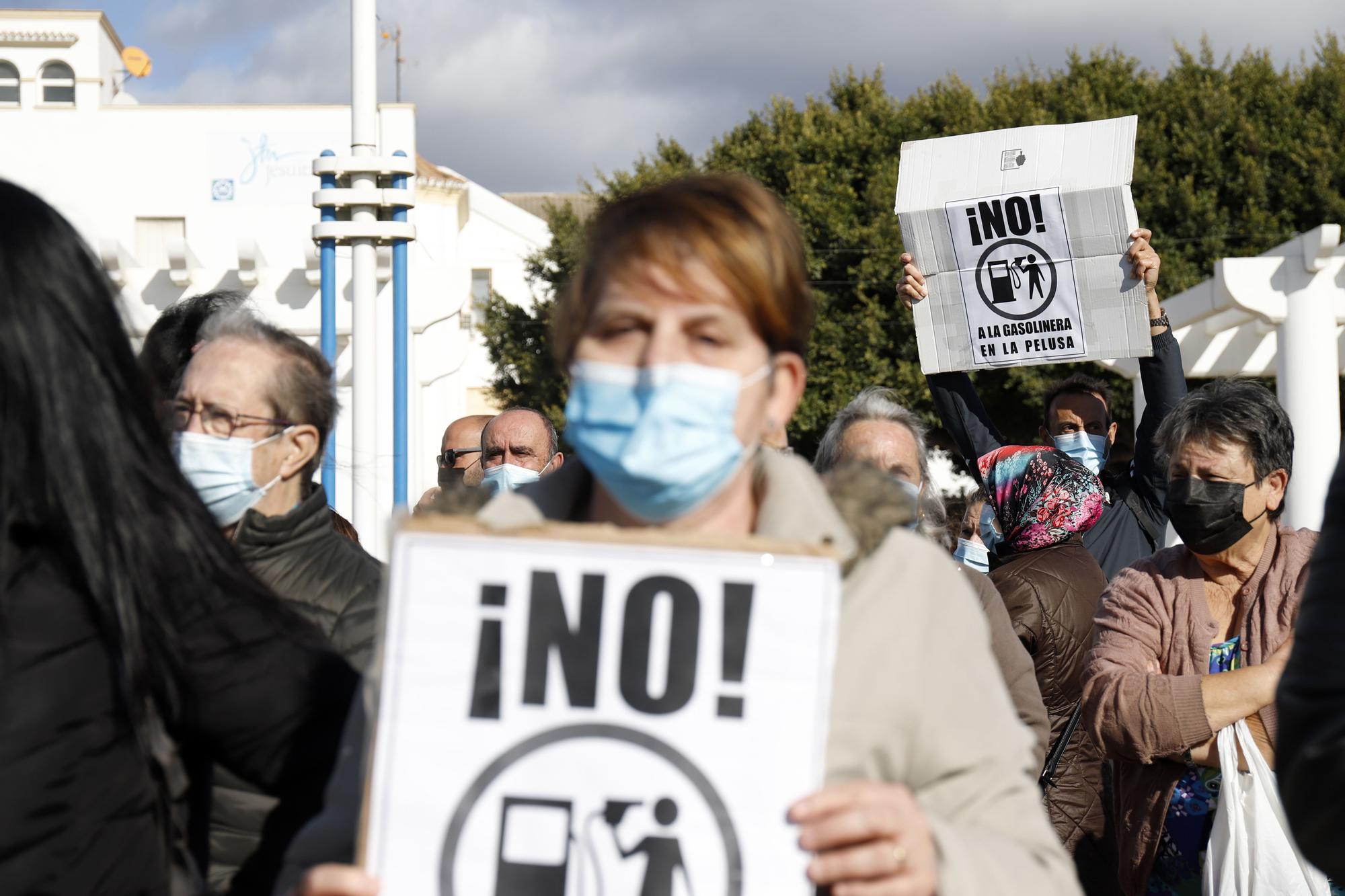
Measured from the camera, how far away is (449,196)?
3853 cm

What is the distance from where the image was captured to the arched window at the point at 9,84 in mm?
35938

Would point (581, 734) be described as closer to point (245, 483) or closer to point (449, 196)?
point (245, 483)

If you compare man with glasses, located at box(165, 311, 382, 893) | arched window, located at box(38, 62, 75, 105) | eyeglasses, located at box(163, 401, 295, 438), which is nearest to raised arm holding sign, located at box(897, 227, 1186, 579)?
man with glasses, located at box(165, 311, 382, 893)

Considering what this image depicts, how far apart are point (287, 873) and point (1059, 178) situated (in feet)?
13.8

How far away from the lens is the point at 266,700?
1.82 m

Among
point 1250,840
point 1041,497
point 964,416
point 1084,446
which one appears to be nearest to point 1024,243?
point 964,416

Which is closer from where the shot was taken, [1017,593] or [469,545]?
[469,545]

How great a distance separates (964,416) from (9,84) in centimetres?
3695

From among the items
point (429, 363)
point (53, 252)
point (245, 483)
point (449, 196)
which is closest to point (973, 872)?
point (53, 252)

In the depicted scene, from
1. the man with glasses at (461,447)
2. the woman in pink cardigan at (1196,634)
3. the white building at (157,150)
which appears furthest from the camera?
the white building at (157,150)

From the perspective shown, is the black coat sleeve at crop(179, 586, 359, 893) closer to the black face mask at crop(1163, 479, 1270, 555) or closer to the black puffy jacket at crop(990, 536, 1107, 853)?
the black face mask at crop(1163, 479, 1270, 555)

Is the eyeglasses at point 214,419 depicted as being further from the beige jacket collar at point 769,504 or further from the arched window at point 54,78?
the arched window at point 54,78

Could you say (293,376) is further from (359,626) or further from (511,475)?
(511,475)

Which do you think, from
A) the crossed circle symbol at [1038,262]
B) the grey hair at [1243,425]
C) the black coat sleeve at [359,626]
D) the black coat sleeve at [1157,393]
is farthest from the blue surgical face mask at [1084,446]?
the black coat sleeve at [359,626]
